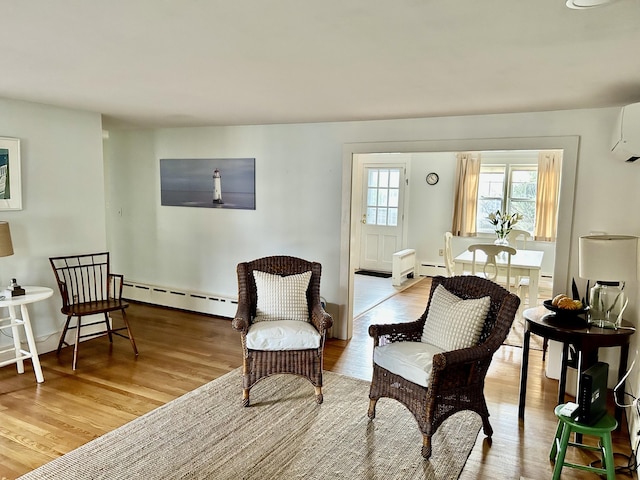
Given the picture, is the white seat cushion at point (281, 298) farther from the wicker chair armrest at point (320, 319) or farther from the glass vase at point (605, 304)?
the glass vase at point (605, 304)

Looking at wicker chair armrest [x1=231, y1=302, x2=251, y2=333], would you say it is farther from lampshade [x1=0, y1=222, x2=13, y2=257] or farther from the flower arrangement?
the flower arrangement

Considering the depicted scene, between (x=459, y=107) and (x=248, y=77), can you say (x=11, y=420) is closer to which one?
(x=248, y=77)

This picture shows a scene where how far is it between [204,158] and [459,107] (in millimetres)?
2990

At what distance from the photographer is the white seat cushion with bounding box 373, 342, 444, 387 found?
A: 2.62m

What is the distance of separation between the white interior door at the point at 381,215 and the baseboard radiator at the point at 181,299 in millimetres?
3768

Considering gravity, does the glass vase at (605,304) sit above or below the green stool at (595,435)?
above

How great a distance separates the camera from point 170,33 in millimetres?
1954

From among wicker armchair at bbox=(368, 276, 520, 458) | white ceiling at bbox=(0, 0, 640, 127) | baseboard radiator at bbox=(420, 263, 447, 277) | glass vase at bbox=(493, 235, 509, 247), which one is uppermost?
white ceiling at bbox=(0, 0, 640, 127)

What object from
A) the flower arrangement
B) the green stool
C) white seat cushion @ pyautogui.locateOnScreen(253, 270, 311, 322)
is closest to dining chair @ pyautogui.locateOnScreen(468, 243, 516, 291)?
the flower arrangement

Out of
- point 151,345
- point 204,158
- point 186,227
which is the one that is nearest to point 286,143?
point 204,158

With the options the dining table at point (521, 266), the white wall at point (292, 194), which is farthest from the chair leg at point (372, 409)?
the dining table at point (521, 266)

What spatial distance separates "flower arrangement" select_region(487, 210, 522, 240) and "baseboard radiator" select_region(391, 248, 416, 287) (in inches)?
55.6

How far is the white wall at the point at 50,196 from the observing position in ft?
12.6

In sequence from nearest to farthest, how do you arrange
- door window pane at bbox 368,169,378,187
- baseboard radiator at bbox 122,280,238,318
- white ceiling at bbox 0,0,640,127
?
1. white ceiling at bbox 0,0,640,127
2. baseboard radiator at bbox 122,280,238,318
3. door window pane at bbox 368,169,378,187
